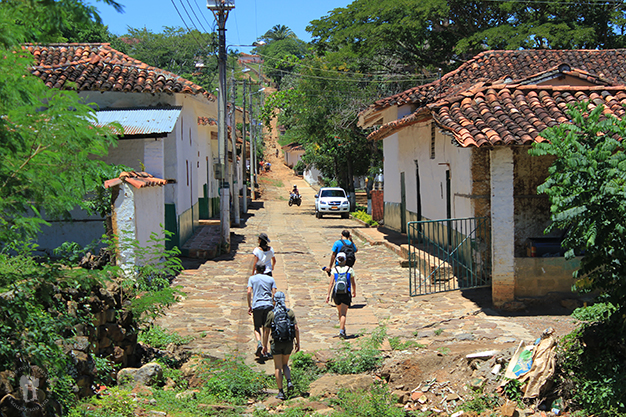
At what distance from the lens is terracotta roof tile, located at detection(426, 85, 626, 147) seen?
33.1 ft

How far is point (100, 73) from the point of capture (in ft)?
51.1

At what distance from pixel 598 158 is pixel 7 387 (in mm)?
6399

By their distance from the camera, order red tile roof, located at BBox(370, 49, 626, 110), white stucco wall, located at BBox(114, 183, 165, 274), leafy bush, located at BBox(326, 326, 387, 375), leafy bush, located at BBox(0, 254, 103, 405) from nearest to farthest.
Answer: leafy bush, located at BBox(0, 254, 103, 405), leafy bush, located at BBox(326, 326, 387, 375), white stucco wall, located at BBox(114, 183, 165, 274), red tile roof, located at BBox(370, 49, 626, 110)

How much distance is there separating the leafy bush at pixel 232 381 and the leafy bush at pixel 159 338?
109 centimetres

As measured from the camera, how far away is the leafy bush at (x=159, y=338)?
340 inches

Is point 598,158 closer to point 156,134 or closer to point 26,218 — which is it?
point 26,218

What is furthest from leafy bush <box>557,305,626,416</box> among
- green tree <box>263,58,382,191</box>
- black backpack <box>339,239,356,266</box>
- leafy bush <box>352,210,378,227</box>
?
green tree <box>263,58,382,191</box>

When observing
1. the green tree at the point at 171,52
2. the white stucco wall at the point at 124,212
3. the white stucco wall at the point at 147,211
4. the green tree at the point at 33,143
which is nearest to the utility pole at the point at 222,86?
the white stucco wall at the point at 147,211

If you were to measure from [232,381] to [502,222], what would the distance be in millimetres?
5799

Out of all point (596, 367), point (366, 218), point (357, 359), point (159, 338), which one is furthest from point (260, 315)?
point (366, 218)

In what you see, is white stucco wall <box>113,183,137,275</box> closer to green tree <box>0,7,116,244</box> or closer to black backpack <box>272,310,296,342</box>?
black backpack <box>272,310,296,342</box>

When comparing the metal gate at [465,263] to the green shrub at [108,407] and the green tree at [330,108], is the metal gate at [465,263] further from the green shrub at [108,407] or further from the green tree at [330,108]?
the green tree at [330,108]

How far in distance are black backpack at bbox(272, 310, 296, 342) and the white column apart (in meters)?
4.94

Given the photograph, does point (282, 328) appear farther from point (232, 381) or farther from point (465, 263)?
point (465, 263)
